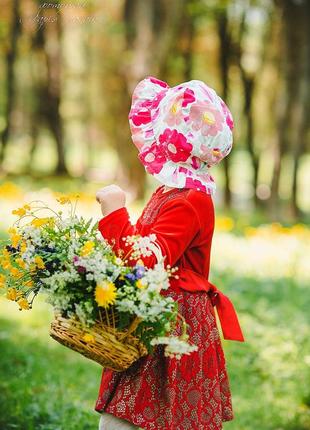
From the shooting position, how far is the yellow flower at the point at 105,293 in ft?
9.13

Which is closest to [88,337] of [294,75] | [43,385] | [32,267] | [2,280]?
[32,267]

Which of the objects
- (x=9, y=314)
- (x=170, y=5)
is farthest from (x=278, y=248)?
(x=170, y=5)

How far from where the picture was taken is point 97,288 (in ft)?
9.22

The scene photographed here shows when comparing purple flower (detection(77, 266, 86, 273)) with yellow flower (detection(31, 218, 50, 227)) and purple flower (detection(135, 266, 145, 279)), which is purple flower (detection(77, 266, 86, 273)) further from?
yellow flower (detection(31, 218, 50, 227))

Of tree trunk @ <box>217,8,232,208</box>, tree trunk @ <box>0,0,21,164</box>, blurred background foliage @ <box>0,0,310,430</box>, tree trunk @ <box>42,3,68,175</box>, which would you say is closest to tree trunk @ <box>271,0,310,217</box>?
blurred background foliage @ <box>0,0,310,430</box>

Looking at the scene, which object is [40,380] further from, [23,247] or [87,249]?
[87,249]

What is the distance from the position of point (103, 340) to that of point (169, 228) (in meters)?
0.51

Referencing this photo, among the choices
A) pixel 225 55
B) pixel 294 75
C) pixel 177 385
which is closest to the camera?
pixel 177 385

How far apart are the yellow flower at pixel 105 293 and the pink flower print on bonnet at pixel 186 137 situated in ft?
1.95

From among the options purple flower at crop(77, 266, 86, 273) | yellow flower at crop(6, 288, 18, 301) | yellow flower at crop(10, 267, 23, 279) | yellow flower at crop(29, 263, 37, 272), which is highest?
purple flower at crop(77, 266, 86, 273)

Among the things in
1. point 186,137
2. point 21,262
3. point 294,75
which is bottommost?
point 294,75

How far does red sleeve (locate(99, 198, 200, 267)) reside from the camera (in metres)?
3.11

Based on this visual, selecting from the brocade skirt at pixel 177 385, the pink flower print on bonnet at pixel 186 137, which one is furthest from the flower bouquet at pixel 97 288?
the pink flower print on bonnet at pixel 186 137

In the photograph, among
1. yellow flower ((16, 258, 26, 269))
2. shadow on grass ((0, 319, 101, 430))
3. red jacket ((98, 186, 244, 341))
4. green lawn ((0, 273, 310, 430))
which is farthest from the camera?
green lawn ((0, 273, 310, 430))
